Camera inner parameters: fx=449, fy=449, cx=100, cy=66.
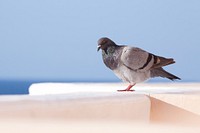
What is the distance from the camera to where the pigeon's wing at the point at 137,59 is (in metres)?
1.52

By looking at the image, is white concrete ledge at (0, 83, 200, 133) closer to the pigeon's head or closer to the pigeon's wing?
the pigeon's wing

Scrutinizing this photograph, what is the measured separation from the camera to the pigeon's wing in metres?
1.52

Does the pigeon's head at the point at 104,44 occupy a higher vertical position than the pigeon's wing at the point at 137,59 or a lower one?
higher

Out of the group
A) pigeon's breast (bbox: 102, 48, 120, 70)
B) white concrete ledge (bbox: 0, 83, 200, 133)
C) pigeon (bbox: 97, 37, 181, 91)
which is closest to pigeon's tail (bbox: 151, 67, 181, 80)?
pigeon (bbox: 97, 37, 181, 91)

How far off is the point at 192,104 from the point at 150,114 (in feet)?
0.37


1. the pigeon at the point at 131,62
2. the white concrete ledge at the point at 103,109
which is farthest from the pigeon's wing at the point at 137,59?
the white concrete ledge at the point at 103,109

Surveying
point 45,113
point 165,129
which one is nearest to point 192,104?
point 45,113

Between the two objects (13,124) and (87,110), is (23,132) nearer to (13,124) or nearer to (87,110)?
(13,124)

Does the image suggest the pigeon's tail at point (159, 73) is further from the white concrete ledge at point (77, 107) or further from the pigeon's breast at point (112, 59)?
the white concrete ledge at point (77, 107)

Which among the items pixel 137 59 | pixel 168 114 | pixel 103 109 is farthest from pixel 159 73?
pixel 103 109

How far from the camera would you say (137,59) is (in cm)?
153

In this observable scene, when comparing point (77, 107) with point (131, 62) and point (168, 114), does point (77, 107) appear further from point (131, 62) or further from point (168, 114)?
point (131, 62)

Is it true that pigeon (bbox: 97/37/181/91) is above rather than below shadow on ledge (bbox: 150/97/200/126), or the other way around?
above

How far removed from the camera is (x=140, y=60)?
153 cm
